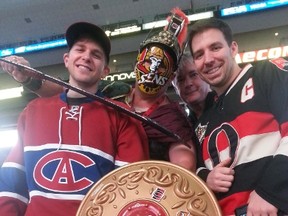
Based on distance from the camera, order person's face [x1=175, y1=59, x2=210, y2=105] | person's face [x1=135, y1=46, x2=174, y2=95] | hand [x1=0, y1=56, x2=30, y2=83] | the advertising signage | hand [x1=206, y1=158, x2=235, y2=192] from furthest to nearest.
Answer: the advertising signage, person's face [x1=175, y1=59, x2=210, y2=105], person's face [x1=135, y1=46, x2=174, y2=95], hand [x1=0, y1=56, x2=30, y2=83], hand [x1=206, y1=158, x2=235, y2=192]

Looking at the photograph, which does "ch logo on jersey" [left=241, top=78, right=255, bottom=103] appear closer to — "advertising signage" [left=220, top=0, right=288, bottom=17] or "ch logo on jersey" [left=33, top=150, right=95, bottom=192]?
"ch logo on jersey" [left=33, top=150, right=95, bottom=192]

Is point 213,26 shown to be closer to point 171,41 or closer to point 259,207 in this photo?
point 171,41

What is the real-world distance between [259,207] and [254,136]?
0.21 metres

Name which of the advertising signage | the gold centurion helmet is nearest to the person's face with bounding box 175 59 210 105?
the gold centurion helmet

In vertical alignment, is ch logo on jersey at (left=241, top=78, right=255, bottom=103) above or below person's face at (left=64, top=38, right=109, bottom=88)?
below

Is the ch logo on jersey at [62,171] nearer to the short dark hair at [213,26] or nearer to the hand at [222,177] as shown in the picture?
the hand at [222,177]

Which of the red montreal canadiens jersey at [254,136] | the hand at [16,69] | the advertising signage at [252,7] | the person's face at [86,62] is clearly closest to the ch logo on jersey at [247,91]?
the red montreal canadiens jersey at [254,136]

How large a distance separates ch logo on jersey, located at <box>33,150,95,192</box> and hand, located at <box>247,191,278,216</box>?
16.8 inches

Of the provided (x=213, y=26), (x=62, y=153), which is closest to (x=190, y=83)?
(x=213, y=26)

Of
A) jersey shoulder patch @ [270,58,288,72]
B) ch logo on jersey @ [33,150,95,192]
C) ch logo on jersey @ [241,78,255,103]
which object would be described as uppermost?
jersey shoulder patch @ [270,58,288,72]

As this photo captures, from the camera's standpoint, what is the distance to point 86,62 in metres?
1.08

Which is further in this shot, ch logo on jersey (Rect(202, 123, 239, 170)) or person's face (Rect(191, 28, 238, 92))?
person's face (Rect(191, 28, 238, 92))

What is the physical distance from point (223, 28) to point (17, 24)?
666 centimetres

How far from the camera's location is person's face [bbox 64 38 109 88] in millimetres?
1081
